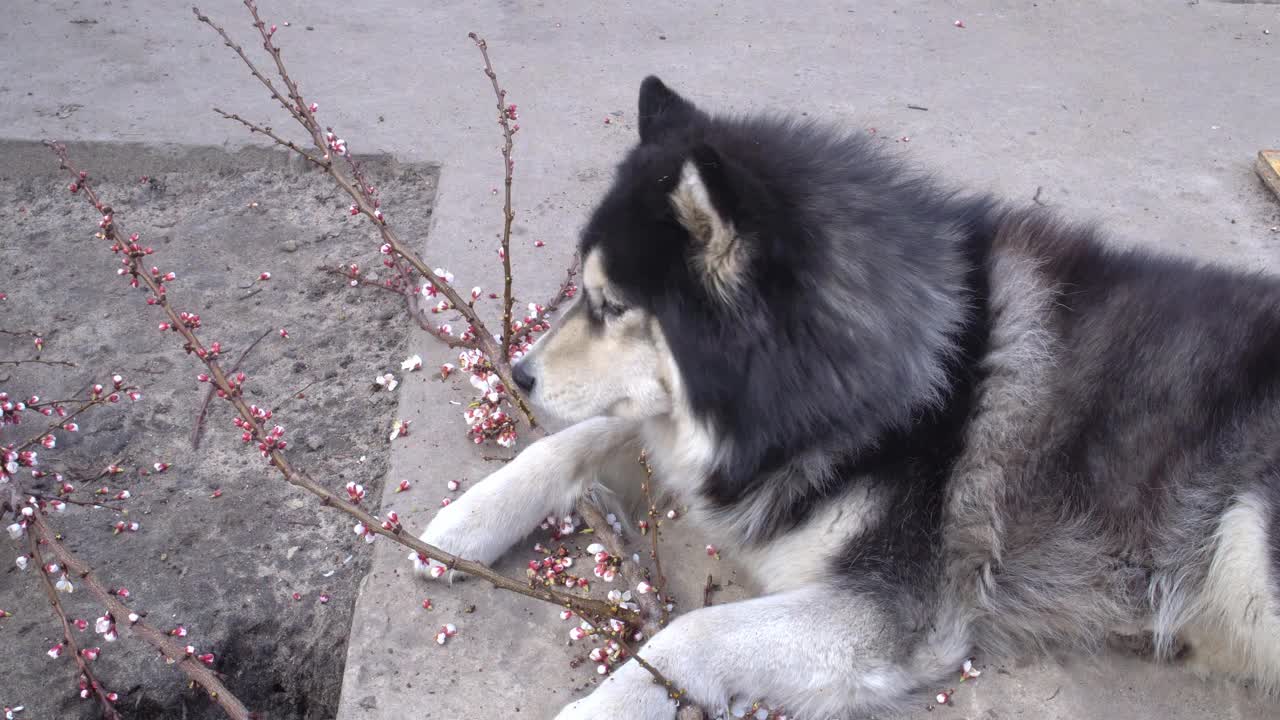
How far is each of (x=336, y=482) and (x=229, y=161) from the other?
2.10 meters

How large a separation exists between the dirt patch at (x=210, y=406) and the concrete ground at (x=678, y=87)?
24 centimetres

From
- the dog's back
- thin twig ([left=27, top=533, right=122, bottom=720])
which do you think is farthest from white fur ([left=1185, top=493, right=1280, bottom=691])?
thin twig ([left=27, top=533, right=122, bottom=720])

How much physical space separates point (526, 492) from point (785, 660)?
0.84 m

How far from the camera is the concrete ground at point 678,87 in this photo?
4121 mm

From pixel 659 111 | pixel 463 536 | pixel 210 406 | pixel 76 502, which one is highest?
pixel 659 111

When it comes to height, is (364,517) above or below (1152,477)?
below

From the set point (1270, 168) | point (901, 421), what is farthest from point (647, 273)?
point (1270, 168)

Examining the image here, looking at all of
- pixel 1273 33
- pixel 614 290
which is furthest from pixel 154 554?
pixel 1273 33

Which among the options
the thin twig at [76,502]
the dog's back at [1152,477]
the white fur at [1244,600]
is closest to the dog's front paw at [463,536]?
the thin twig at [76,502]

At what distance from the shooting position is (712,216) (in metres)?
2.14

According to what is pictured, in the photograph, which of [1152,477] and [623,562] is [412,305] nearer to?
[623,562]

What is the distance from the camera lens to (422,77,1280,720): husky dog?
2268 millimetres

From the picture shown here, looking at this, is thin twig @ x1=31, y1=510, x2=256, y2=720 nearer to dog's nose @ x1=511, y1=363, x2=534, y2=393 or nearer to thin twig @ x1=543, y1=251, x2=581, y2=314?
dog's nose @ x1=511, y1=363, x2=534, y2=393

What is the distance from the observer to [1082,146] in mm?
4641
